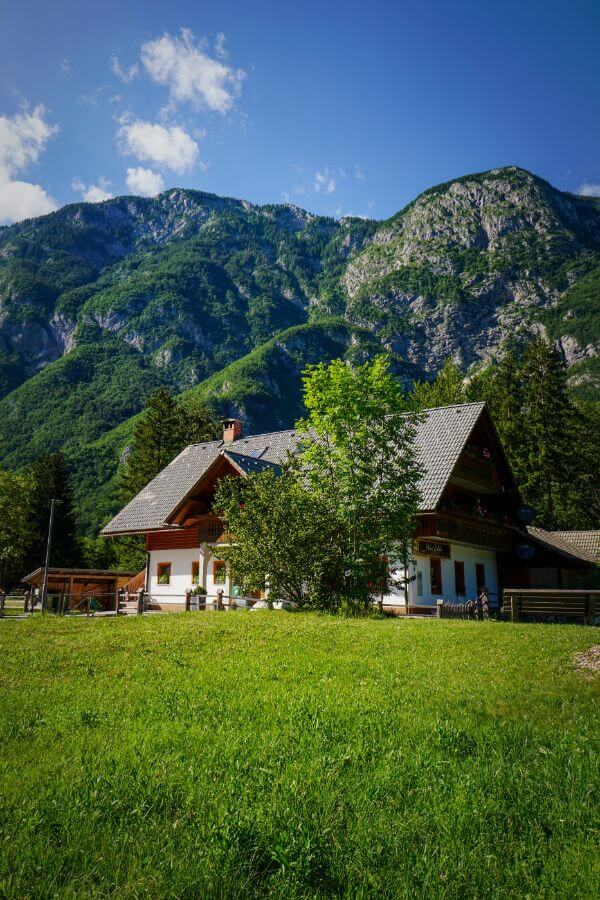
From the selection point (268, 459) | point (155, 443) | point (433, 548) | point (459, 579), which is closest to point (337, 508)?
point (433, 548)

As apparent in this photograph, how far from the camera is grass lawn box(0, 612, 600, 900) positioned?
3615mm

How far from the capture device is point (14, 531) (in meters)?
59.7

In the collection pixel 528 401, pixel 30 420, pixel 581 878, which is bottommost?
pixel 581 878

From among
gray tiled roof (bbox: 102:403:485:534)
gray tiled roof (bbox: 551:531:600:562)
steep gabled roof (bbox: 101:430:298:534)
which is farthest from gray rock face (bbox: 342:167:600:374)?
steep gabled roof (bbox: 101:430:298:534)

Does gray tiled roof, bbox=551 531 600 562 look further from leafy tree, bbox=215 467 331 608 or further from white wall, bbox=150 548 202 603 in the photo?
white wall, bbox=150 548 202 603

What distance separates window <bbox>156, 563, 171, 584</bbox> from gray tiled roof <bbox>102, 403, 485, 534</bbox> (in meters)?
2.43

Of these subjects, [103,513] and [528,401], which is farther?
[103,513]

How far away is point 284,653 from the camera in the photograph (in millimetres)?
11938

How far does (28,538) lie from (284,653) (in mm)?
54404

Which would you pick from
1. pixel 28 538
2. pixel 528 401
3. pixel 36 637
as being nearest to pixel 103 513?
pixel 28 538

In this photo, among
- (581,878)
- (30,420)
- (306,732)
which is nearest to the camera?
(581,878)

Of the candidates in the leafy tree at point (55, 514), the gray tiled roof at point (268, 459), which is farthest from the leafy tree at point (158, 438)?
the gray tiled roof at point (268, 459)

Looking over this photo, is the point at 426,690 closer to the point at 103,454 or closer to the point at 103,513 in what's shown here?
the point at 103,513

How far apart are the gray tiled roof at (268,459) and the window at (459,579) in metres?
6.08
